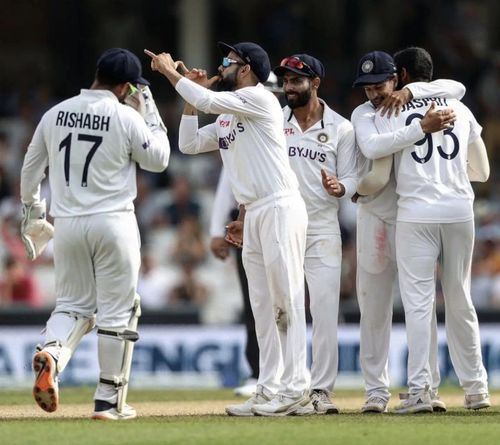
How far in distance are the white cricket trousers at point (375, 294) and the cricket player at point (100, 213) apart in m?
1.60

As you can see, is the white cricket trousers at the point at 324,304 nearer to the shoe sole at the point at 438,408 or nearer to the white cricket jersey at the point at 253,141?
the white cricket jersey at the point at 253,141

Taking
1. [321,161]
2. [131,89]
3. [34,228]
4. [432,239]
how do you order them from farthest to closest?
1. [321,161]
2. [432,239]
3. [34,228]
4. [131,89]

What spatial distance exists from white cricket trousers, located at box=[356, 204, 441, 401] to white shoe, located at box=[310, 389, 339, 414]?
317 mm

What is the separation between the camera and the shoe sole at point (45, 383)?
8.50 m

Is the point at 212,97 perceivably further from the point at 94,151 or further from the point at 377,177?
the point at 377,177

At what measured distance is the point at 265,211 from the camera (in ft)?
30.4

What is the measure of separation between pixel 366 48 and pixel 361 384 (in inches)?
312

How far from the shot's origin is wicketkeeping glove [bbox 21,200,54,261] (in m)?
9.39

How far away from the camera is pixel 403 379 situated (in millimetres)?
14867

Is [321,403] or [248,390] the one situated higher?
[321,403]

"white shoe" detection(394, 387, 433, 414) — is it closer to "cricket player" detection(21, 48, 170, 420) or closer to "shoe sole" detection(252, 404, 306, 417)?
"shoe sole" detection(252, 404, 306, 417)

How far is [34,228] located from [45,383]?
1.32 meters

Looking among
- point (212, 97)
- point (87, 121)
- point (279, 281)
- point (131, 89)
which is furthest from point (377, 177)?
point (87, 121)

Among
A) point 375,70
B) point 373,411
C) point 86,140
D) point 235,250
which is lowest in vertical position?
point 373,411
